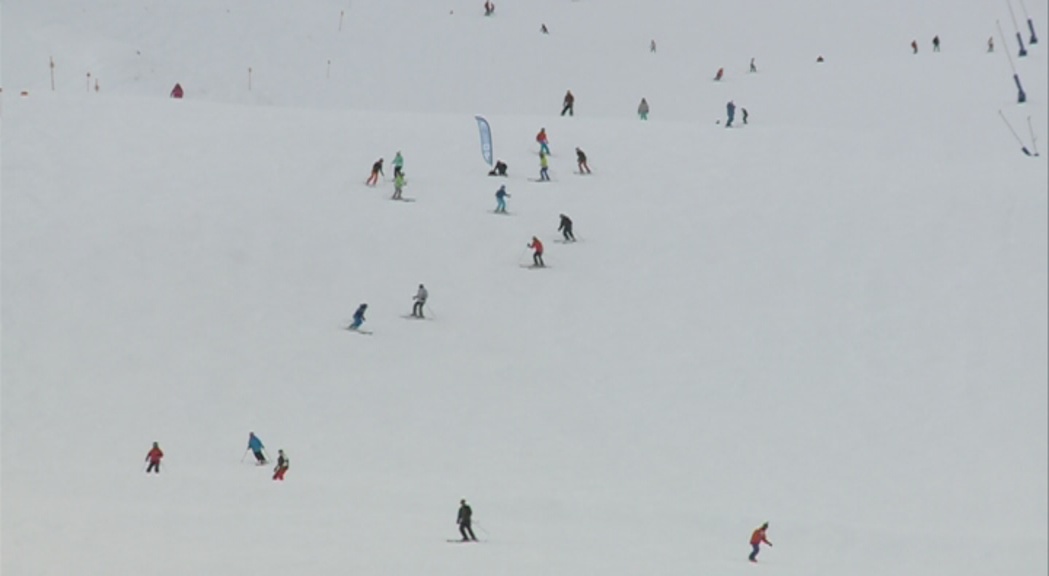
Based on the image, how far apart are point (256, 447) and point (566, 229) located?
12.5 metres

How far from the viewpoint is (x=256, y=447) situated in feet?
103

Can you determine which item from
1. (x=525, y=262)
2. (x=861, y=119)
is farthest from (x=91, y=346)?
(x=861, y=119)

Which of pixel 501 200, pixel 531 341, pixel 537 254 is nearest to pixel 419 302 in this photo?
pixel 531 341

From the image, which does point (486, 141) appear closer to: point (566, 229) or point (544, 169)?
point (544, 169)

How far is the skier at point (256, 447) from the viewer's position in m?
31.4

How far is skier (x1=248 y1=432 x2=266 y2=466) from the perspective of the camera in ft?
103

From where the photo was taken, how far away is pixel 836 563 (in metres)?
27.0

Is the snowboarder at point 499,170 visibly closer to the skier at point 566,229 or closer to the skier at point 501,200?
the skier at point 501,200

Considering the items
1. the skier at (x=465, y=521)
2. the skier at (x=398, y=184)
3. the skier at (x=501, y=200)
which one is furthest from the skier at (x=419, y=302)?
the skier at (x=465, y=521)

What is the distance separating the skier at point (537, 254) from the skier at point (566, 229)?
1.18 metres

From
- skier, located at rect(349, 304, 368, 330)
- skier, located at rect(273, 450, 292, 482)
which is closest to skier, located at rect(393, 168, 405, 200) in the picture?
skier, located at rect(349, 304, 368, 330)

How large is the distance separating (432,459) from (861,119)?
27.2m

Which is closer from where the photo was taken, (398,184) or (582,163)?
(398,184)

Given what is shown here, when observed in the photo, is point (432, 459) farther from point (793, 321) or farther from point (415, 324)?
point (793, 321)
